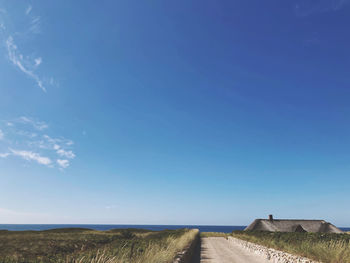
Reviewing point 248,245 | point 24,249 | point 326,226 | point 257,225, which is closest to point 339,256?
point 248,245

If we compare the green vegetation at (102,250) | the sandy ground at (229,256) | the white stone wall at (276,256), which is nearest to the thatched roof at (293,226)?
the green vegetation at (102,250)

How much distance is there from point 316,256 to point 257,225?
35.3 metres

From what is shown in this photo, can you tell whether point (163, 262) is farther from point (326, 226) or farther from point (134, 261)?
point (326, 226)

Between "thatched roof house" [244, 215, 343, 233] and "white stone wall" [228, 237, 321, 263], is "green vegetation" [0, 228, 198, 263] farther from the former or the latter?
"thatched roof house" [244, 215, 343, 233]

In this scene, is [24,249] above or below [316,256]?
below

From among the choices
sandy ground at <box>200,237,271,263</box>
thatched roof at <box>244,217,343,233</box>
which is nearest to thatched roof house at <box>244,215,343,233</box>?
thatched roof at <box>244,217,343,233</box>

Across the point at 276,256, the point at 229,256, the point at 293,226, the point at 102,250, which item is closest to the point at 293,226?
the point at 293,226

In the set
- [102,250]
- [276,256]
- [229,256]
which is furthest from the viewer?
[229,256]

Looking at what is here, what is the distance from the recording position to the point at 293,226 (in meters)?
42.9

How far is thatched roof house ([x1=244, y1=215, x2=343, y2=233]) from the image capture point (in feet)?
138

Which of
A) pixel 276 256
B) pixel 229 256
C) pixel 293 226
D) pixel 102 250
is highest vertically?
pixel 102 250

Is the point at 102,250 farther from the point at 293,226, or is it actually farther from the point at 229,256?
the point at 293,226

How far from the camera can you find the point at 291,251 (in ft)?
44.0

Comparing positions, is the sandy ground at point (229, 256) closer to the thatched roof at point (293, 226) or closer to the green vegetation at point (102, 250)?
the green vegetation at point (102, 250)
